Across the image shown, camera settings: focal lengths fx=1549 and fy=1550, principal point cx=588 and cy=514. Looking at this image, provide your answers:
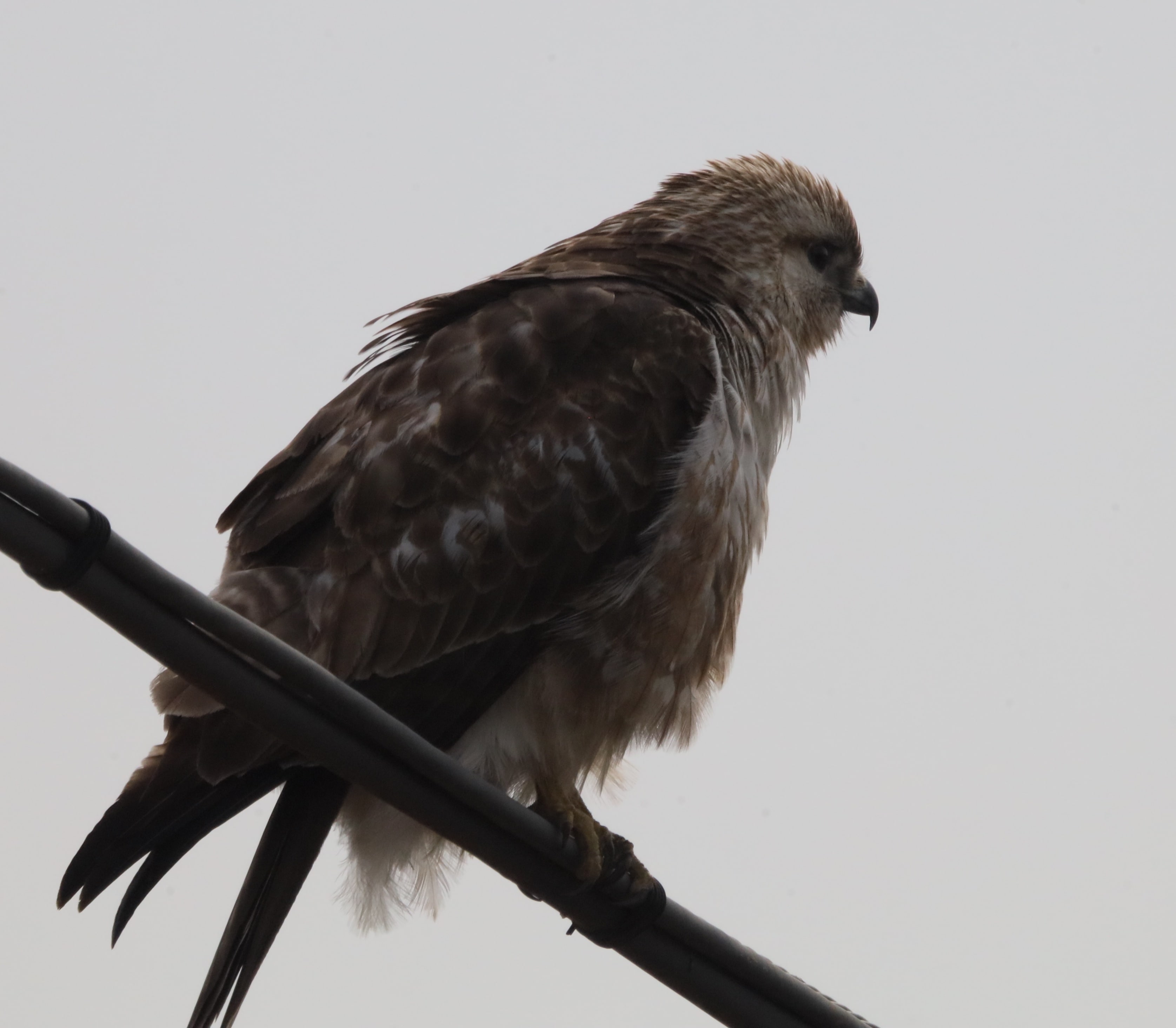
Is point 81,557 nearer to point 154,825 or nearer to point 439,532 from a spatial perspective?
point 154,825

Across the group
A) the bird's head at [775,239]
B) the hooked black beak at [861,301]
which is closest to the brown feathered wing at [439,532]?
the bird's head at [775,239]

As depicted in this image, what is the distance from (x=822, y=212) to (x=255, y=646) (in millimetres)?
3765

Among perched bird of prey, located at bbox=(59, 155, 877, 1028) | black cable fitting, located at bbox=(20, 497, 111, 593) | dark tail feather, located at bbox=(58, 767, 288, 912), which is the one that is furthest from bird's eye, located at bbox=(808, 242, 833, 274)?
black cable fitting, located at bbox=(20, 497, 111, 593)

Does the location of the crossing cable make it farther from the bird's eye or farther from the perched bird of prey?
the bird's eye

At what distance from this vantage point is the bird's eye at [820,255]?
5477 mm

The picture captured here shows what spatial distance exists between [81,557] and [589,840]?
2076 mm

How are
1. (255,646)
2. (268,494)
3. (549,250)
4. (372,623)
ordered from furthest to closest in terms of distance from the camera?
(549,250) < (268,494) < (372,623) < (255,646)

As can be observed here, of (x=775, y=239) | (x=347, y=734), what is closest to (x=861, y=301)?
(x=775, y=239)

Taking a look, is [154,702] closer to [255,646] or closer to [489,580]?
[489,580]

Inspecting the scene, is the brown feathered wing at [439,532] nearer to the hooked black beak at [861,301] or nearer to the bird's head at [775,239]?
the bird's head at [775,239]

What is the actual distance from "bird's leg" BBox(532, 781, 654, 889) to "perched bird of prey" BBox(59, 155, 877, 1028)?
0.03 ft

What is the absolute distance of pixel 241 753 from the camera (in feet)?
11.5

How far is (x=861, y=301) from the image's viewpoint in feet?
18.4

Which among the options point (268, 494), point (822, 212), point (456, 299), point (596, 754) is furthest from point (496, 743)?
point (822, 212)
